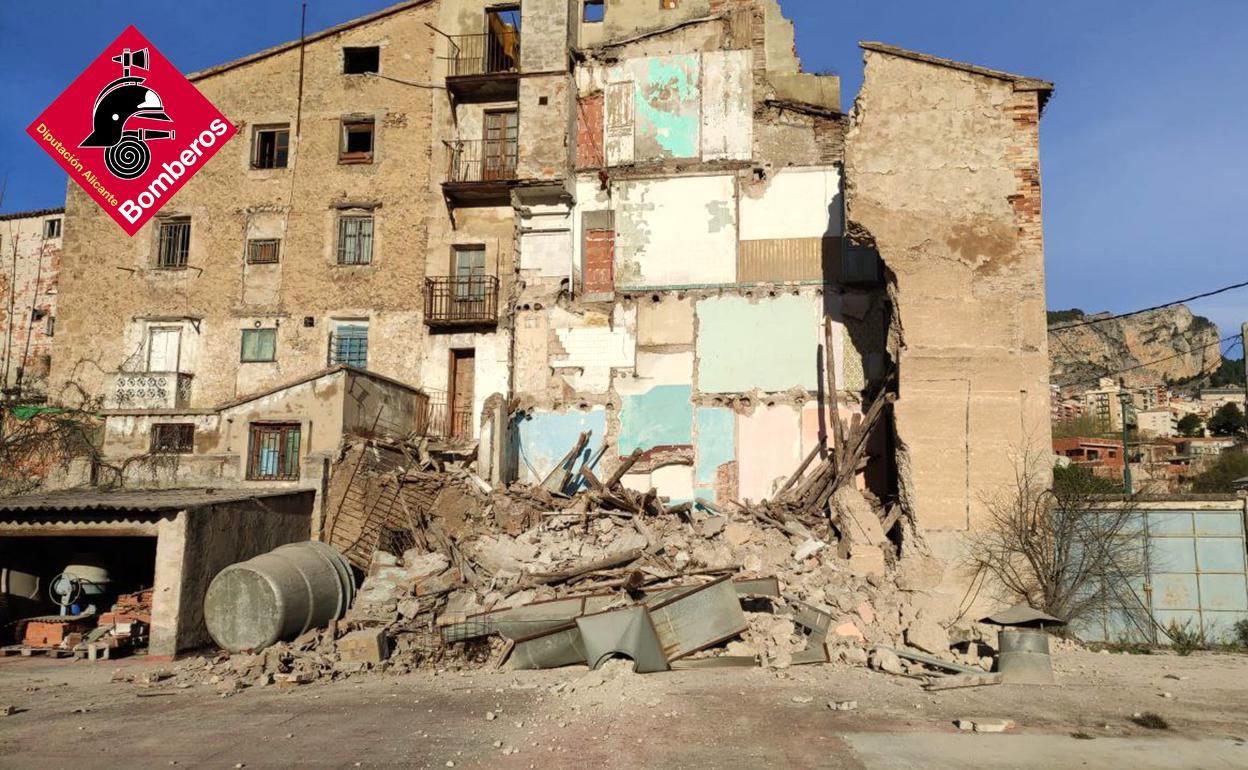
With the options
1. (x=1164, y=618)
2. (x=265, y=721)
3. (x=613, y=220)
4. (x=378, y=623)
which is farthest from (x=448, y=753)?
(x=613, y=220)

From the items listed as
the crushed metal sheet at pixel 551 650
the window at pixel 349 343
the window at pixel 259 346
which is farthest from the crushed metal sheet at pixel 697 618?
the window at pixel 259 346

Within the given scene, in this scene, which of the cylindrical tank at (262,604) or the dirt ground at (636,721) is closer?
the dirt ground at (636,721)

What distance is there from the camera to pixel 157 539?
15023mm

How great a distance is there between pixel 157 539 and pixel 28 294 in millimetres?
18501

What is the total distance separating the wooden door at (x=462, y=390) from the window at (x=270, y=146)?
7580mm

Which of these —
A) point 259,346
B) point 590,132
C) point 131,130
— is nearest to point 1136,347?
point 590,132

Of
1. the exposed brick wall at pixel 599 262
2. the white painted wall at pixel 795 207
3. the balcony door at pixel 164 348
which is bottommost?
the balcony door at pixel 164 348

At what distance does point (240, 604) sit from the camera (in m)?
13.9

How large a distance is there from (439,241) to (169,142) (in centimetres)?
785

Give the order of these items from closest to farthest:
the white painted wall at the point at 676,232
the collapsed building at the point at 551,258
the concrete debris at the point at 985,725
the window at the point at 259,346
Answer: the concrete debris at the point at 985,725 < the collapsed building at the point at 551,258 < the white painted wall at the point at 676,232 < the window at the point at 259,346

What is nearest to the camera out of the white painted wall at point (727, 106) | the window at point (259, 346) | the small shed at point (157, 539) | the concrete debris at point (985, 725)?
the concrete debris at point (985, 725)

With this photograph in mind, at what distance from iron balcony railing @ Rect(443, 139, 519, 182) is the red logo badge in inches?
254

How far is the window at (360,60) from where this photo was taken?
24.2 metres

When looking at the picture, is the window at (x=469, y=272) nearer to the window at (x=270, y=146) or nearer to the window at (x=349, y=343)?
the window at (x=349, y=343)
